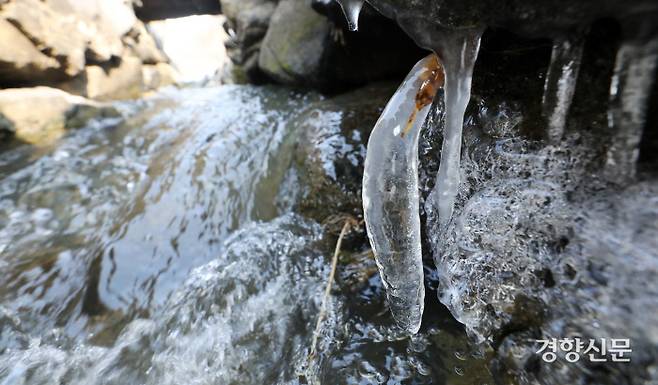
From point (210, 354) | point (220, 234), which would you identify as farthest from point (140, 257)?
point (210, 354)

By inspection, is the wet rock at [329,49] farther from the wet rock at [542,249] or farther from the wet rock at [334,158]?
the wet rock at [542,249]

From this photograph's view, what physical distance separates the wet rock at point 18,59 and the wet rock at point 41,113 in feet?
0.93

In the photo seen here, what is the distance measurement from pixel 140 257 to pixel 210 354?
1.64 meters

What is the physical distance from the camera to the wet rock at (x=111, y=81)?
9.49 metres

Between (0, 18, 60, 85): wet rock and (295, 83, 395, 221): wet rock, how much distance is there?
779 centimetres

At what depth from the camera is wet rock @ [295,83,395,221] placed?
113 inches

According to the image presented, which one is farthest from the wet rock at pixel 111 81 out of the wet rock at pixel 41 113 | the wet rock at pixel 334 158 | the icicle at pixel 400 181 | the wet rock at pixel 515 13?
the wet rock at pixel 515 13

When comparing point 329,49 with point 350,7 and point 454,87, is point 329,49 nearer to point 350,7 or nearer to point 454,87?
point 350,7

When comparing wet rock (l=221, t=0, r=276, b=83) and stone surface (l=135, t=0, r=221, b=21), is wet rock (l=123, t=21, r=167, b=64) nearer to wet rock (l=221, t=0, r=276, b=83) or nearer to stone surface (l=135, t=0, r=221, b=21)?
stone surface (l=135, t=0, r=221, b=21)

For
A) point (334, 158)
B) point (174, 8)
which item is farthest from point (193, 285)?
point (174, 8)

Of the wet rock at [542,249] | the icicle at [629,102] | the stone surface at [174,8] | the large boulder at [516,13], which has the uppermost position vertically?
the stone surface at [174,8]

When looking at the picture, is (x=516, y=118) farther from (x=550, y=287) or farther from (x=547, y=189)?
(x=550, y=287)

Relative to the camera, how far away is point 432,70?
1578mm

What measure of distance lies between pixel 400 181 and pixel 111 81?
39.9 feet
